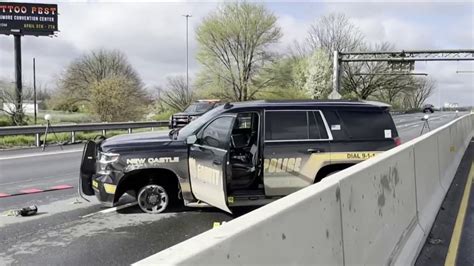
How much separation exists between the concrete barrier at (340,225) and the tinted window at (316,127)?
134 cm

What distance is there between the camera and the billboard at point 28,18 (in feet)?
171

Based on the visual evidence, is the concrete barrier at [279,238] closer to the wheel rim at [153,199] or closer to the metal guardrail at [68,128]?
the wheel rim at [153,199]

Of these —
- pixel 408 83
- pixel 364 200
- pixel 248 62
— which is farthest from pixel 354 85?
pixel 364 200

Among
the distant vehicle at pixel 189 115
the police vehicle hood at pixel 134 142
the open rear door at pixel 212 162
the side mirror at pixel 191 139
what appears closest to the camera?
the open rear door at pixel 212 162

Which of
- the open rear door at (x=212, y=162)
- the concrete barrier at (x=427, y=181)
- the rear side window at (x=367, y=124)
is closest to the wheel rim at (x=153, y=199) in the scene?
the open rear door at (x=212, y=162)

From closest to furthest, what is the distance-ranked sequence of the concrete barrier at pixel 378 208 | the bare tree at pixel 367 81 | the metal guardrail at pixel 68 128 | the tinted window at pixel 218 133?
the concrete barrier at pixel 378 208, the tinted window at pixel 218 133, the metal guardrail at pixel 68 128, the bare tree at pixel 367 81

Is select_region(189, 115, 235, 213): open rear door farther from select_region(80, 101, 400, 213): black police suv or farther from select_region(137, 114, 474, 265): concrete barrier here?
select_region(137, 114, 474, 265): concrete barrier

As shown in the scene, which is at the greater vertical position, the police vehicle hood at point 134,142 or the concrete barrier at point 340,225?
the police vehicle hood at point 134,142

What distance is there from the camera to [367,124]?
8195 mm

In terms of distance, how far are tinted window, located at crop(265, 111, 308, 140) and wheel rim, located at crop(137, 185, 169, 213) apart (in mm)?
1809

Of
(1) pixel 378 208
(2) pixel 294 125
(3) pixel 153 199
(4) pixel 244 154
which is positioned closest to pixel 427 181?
(2) pixel 294 125

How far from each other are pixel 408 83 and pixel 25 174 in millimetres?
78628

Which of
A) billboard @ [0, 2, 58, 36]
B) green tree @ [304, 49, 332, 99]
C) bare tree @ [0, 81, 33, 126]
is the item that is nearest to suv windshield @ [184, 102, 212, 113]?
bare tree @ [0, 81, 33, 126]

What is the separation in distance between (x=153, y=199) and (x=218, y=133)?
4.77 feet
